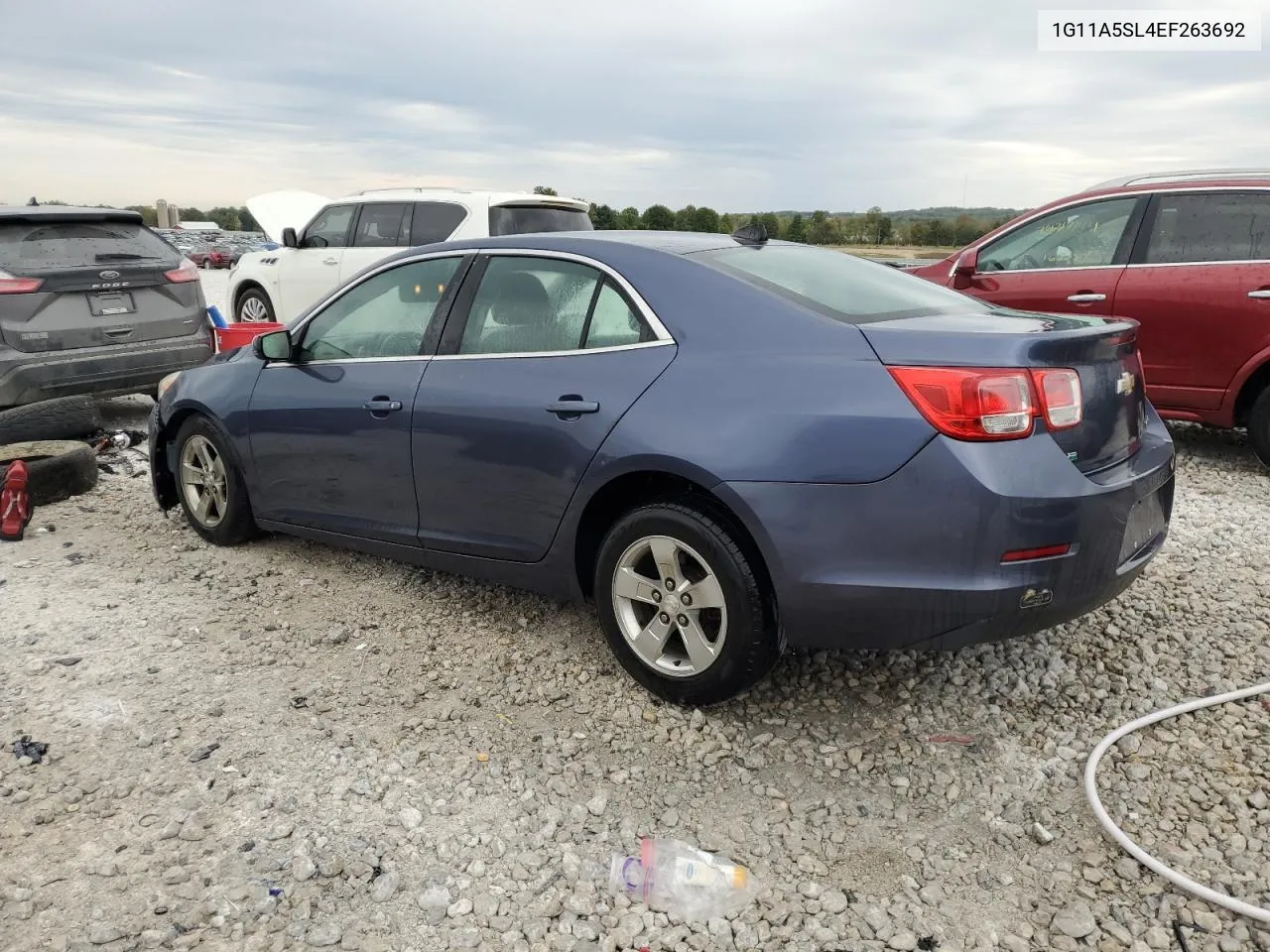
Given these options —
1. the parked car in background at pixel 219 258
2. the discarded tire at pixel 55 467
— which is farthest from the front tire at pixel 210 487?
the parked car in background at pixel 219 258

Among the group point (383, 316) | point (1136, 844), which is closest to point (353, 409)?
point (383, 316)

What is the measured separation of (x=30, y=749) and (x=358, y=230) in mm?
8108

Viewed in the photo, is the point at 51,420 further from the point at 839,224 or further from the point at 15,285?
the point at 839,224

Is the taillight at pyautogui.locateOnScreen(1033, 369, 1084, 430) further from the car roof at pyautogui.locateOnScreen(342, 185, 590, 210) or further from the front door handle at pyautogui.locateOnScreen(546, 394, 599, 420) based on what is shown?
the car roof at pyautogui.locateOnScreen(342, 185, 590, 210)

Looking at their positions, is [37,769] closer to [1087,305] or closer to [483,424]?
[483,424]

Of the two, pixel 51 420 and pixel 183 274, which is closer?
pixel 51 420

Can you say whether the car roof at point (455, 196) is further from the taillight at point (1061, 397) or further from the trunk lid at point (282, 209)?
the taillight at point (1061, 397)

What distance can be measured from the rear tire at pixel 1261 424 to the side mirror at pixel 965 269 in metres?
2.01

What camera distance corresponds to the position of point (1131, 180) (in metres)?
6.72

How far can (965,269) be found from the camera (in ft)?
23.3

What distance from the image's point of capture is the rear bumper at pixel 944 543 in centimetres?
271

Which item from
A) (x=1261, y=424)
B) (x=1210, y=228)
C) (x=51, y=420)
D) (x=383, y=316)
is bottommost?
(x=1261, y=424)

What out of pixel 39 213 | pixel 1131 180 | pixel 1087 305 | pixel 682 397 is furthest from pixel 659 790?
pixel 39 213

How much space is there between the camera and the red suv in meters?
5.92
